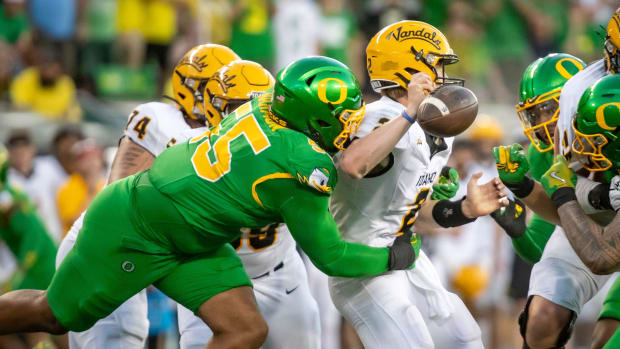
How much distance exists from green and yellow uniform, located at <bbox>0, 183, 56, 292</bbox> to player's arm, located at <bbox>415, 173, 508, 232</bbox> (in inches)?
131

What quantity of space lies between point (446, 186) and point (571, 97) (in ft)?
2.50

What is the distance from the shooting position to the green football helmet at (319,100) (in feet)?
14.1

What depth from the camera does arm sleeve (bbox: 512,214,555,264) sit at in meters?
5.49

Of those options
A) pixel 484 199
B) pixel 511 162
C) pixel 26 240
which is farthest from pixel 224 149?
pixel 26 240

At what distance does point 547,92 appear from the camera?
511 centimetres

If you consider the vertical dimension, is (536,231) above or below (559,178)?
below

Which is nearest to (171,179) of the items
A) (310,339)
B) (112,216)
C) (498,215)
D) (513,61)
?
(112,216)

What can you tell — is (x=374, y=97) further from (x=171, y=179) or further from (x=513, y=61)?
(x=171, y=179)

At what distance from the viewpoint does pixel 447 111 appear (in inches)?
168

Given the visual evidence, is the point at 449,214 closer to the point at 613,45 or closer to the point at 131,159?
the point at 613,45

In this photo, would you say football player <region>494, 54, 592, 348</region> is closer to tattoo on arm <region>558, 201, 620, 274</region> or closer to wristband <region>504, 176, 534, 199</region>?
wristband <region>504, 176, 534, 199</region>

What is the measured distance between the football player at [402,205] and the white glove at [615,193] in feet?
1.71

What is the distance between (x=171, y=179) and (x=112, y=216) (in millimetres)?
344

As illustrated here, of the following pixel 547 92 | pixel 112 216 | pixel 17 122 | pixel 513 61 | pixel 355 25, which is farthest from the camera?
pixel 513 61
